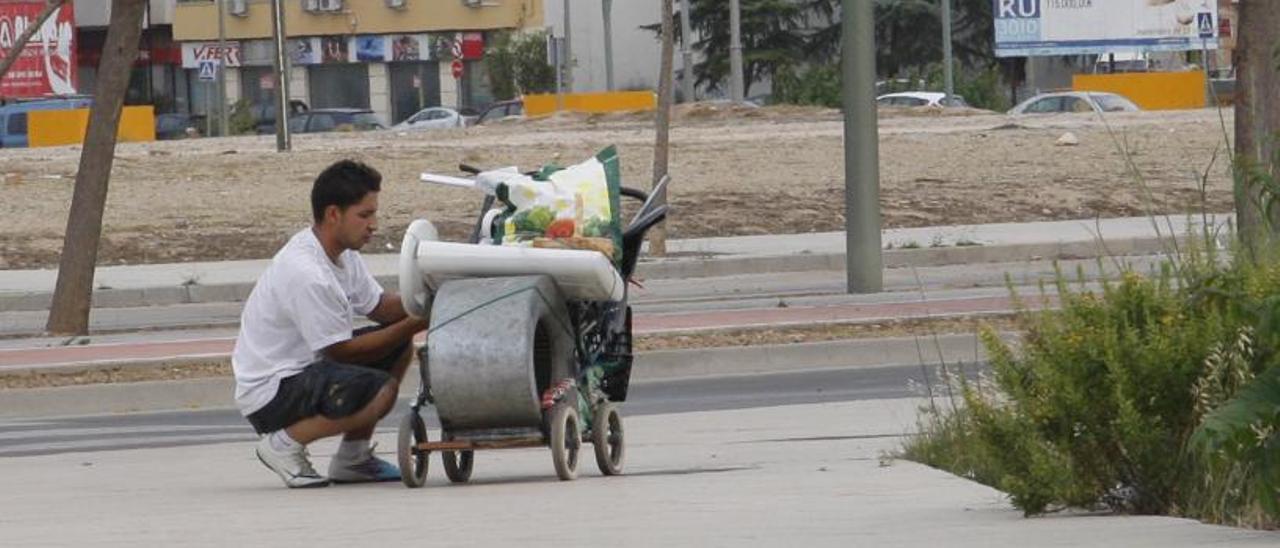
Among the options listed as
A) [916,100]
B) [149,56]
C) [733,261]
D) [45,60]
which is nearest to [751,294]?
[733,261]

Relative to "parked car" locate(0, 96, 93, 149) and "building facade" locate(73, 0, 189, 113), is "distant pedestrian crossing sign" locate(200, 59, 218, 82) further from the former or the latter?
"building facade" locate(73, 0, 189, 113)

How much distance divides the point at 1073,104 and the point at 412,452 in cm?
4285

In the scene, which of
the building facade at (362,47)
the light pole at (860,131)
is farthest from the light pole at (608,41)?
the light pole at (860,131)

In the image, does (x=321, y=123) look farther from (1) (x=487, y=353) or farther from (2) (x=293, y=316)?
(1) (x=487, y=353)

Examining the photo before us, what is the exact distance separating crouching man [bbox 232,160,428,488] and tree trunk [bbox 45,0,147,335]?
9.37 metres

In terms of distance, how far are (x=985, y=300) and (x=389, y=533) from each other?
1156 cm

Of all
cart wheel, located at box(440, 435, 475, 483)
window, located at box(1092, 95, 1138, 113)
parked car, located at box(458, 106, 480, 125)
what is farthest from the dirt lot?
parked car, located at box(458, 106, 480, 125)

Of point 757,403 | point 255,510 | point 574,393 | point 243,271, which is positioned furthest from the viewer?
point 243,271

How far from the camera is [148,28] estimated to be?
83312 mm

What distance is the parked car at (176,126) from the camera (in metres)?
65.7

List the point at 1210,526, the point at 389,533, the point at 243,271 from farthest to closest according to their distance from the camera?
the point at 243,271 < the point at 389,533 < the point at 1210,526

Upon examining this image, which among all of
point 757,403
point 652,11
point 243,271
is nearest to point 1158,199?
point 243,271

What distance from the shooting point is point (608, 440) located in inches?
387

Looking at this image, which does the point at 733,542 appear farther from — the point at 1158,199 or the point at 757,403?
the point at 1158,199
